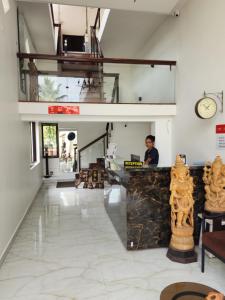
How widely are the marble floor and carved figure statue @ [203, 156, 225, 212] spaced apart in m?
0.70

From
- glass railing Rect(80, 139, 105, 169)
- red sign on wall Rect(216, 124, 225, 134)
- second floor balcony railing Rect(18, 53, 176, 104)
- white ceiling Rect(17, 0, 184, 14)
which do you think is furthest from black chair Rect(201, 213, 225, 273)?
glass railing Rect(80, 139, 105, 169)

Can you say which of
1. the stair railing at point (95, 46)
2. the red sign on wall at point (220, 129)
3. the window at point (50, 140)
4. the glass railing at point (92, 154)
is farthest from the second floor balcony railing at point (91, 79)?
the window at point (50, 140)

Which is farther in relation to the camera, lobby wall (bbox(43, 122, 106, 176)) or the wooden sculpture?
lobby wall (bbox(43, 122, 106, 176))

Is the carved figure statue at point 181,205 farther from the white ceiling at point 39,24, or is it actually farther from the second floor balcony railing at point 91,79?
the white ceiling at point 39,24

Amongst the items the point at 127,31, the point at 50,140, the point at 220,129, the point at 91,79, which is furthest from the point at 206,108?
the point at 50,140

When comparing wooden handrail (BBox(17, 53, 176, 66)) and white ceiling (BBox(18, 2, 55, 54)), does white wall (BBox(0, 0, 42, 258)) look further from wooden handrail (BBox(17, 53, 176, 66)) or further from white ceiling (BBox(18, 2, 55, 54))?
white ceiling (BBox(18, 2, 55, 54))

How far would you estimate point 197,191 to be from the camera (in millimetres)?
3590

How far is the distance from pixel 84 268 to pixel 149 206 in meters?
1.21

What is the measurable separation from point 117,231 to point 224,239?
6.31ft

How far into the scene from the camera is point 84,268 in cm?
304

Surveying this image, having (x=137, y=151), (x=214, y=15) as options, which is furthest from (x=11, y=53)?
(x=137, y=151)

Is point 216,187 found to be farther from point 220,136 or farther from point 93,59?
point 93,59

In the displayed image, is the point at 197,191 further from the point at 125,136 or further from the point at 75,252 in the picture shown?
the point at 125,136

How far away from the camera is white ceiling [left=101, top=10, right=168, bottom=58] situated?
6121 mm
